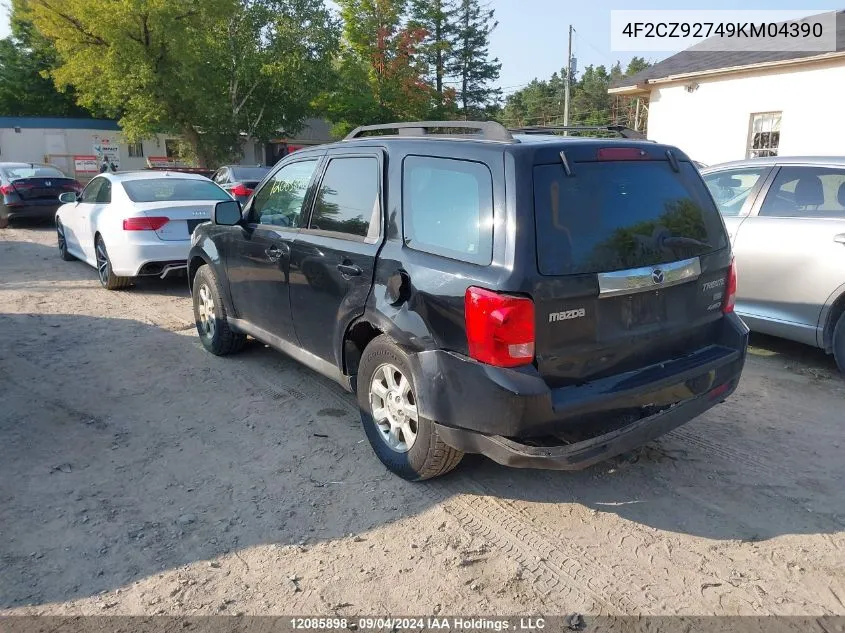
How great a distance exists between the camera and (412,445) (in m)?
Answer: 3.60

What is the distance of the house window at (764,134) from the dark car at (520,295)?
14.2 metres

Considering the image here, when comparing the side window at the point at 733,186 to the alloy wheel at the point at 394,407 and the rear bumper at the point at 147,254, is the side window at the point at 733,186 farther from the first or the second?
the rear bumper at the point at 147,254

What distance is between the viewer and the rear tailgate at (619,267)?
303cm

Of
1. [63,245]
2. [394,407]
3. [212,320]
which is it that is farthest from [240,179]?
[394,407]

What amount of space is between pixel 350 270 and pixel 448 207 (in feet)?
2.64

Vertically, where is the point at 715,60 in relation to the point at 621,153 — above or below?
above

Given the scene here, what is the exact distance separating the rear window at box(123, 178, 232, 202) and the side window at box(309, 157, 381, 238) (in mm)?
4673

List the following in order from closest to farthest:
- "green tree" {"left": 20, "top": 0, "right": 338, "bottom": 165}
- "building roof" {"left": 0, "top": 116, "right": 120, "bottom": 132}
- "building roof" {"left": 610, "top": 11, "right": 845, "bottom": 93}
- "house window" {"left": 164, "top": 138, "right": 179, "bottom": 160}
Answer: "building roof" {"left": 610, "top": 11, "right": 845, "bottom": 93}, "green tree" {"left": 20, "top": 0, "right": 338, "bottom": 165}, "building roof" {"left": 0, "top": 116, "right": 120, "bottom": 132}, "house window" {"left": 164, "top": 138, "right": 179, "bottom": 160}

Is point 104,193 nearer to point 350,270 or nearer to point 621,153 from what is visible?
point 350,270

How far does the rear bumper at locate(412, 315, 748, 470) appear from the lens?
2.99 m

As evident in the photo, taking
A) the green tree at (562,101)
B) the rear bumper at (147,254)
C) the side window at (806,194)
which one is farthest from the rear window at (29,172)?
the green tree at (562,101)

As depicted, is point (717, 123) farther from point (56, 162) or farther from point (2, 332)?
point (56, 162)

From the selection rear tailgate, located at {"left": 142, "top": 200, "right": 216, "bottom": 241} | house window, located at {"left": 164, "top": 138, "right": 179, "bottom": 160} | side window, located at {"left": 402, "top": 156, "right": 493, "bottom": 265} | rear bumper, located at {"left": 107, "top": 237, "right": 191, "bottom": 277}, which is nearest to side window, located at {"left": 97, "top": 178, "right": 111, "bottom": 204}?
rear bumper, located at {"left": 107, "top": 237, "right": 191, "bottom": 277}

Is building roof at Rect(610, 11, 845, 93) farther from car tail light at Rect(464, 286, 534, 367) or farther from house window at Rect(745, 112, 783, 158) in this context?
car tail light at Rect(464, 286, 534, 367)
